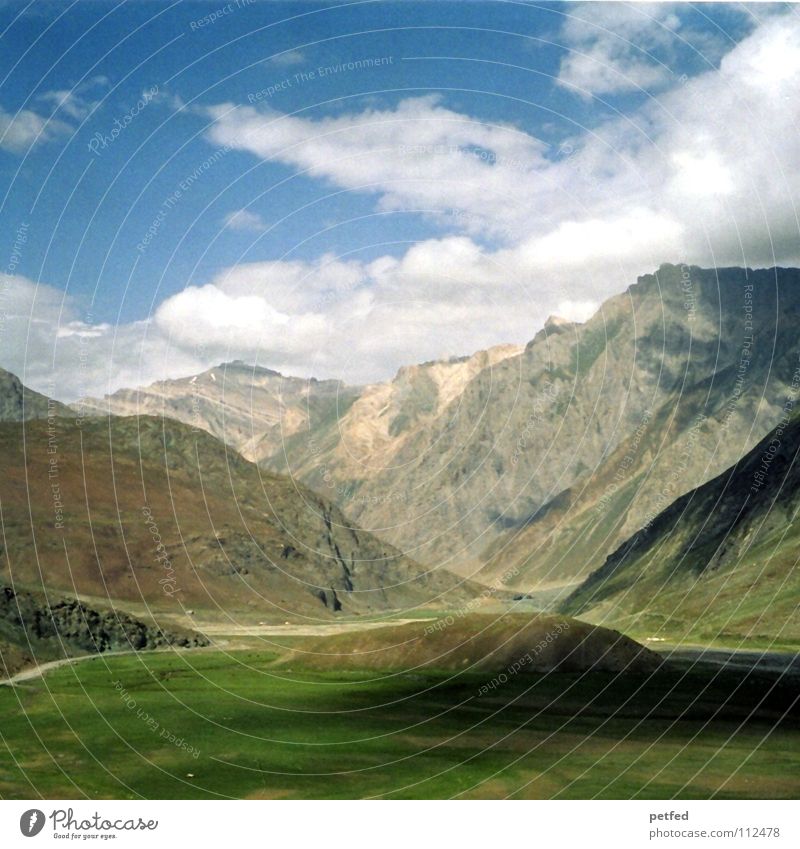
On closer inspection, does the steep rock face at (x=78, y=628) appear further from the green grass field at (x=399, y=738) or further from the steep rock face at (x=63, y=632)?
the green grass field at (x=399, y=738)

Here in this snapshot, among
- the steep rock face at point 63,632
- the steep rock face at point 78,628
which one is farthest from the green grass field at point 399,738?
the steep rock face at point 78,628

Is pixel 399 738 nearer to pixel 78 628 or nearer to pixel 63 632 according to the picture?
pixel 63 632

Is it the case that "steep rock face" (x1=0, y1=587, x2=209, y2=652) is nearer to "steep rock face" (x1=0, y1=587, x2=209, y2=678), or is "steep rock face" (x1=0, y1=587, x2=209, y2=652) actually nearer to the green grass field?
"steep rock face" (x1=0, y1=587, x2=209, y2=678)

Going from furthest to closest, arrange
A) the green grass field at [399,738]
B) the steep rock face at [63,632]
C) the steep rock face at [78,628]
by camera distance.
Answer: the steep rock face at [78,628]
the steep rock face at [63,632]
the green grass field at [399,738]

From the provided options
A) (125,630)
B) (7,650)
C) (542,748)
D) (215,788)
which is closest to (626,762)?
(542,748)

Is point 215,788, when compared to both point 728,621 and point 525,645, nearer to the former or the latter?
point 525,645

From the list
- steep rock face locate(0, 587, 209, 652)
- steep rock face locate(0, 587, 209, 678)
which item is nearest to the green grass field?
steep rock face locate(0, 587, 209, 678)

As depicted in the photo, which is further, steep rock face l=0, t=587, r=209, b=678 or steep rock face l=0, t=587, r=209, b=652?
steep rock face l=0, t=587, r=209, b=652

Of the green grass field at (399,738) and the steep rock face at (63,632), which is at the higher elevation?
the steep rock face at (63,632)
